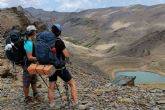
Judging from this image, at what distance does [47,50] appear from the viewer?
11047mm

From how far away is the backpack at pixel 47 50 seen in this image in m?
11.0

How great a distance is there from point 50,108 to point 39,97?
1.22m

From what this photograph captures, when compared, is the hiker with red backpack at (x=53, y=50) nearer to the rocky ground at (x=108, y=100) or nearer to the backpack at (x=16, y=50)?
the backpack at (x=16, y=50)

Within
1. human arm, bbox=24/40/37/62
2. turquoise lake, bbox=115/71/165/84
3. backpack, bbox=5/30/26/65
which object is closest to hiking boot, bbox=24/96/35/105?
backpack, bbox=5/30/26/65

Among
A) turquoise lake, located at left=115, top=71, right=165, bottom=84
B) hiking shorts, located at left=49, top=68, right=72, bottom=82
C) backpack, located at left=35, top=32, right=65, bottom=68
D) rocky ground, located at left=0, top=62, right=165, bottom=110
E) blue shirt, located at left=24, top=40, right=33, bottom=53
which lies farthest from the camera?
turquoise lake, located at left=115, top=71, right=165, bottom=84

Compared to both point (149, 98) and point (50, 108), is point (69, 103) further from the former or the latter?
point (149, 98)

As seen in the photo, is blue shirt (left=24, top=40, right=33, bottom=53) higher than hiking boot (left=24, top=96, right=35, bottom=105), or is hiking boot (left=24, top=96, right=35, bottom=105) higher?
blue shirt (left=24, top=40, right=33, bottom=53)

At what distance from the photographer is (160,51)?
339 ft

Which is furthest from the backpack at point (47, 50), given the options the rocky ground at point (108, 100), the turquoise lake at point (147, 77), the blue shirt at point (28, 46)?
the turquoise lake at point (147, 77)

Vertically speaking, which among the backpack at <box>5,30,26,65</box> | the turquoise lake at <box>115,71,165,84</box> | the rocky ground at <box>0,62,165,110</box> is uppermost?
the backpack at <box>5,30,26,65</box>

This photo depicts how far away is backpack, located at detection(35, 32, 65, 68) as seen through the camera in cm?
1105

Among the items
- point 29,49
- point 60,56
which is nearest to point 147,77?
point 29,49

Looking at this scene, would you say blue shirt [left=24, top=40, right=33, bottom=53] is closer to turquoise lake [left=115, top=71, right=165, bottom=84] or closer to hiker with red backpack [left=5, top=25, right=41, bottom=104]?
hiker with red backpack [left=5, top=25, right=41, bottom=104]

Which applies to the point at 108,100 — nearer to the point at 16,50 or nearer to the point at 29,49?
the point at 29,49
